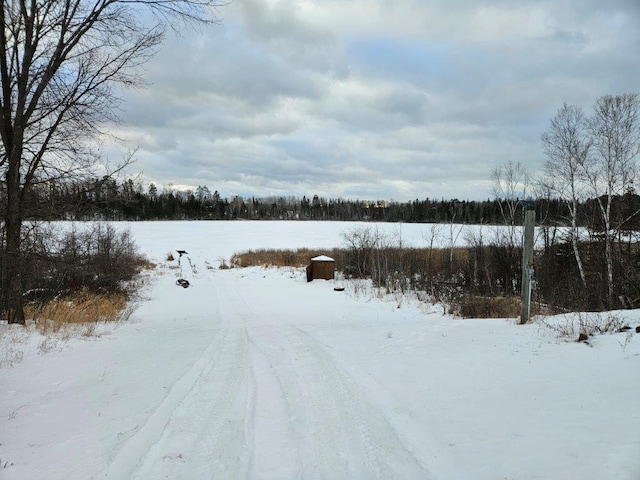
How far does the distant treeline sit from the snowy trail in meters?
5.54

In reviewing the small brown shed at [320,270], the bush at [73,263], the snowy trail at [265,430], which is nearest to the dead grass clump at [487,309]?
the snowy trail at [265,430]

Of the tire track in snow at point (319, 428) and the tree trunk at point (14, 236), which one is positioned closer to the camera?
the tire track in snow at point (319, 428)

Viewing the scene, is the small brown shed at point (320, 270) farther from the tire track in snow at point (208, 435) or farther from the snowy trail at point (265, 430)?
the tire track in snow at point (208, 435)

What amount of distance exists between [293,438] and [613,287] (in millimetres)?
19041

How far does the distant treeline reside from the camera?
30.0 feet

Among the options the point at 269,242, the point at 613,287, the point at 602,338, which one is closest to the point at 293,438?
the point at 602,338

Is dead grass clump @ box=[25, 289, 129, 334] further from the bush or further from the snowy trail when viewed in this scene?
the snowy trail

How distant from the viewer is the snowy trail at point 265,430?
9.93ft

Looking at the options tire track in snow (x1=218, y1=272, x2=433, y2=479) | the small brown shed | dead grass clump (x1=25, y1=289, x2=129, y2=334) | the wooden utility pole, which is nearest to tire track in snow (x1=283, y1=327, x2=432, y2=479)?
tire track in snow (x1=218, y1=272, x2=433, y2=479)

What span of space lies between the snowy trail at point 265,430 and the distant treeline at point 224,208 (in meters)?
5.54

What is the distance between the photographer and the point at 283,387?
4844 millimetres

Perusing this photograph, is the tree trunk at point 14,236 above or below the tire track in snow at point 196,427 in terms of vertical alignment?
above

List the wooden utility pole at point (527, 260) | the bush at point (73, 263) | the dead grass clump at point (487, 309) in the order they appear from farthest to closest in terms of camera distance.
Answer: the dead grass clump at point (487, 309) < the bush at point (73, 263) < the wooden utility pole at point (527, 260)

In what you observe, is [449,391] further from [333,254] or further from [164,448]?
[333,254]
